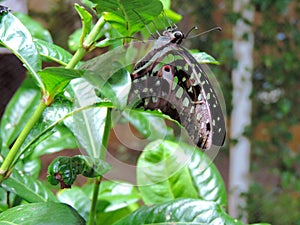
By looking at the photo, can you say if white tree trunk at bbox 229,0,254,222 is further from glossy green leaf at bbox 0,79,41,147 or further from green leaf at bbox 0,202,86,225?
green leaf at bbox 0,202,86,225

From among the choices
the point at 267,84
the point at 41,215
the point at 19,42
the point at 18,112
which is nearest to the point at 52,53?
the point at 19,42

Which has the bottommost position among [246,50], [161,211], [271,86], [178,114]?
[271,86]

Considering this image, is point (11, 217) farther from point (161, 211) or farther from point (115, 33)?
point (115, 33)

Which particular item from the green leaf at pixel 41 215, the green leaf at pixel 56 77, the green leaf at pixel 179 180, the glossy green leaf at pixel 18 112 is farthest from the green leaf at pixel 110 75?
the glossy green leaf at pixel 18 112

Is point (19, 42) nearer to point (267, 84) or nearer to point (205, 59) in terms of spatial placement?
point (205, 59)

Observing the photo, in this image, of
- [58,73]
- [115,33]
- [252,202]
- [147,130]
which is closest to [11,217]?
[58,73]

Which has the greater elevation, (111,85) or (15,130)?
(111,85)

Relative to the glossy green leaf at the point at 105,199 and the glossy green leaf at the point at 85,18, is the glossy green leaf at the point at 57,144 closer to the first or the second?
the glossy green leaf at the point at 105,199
